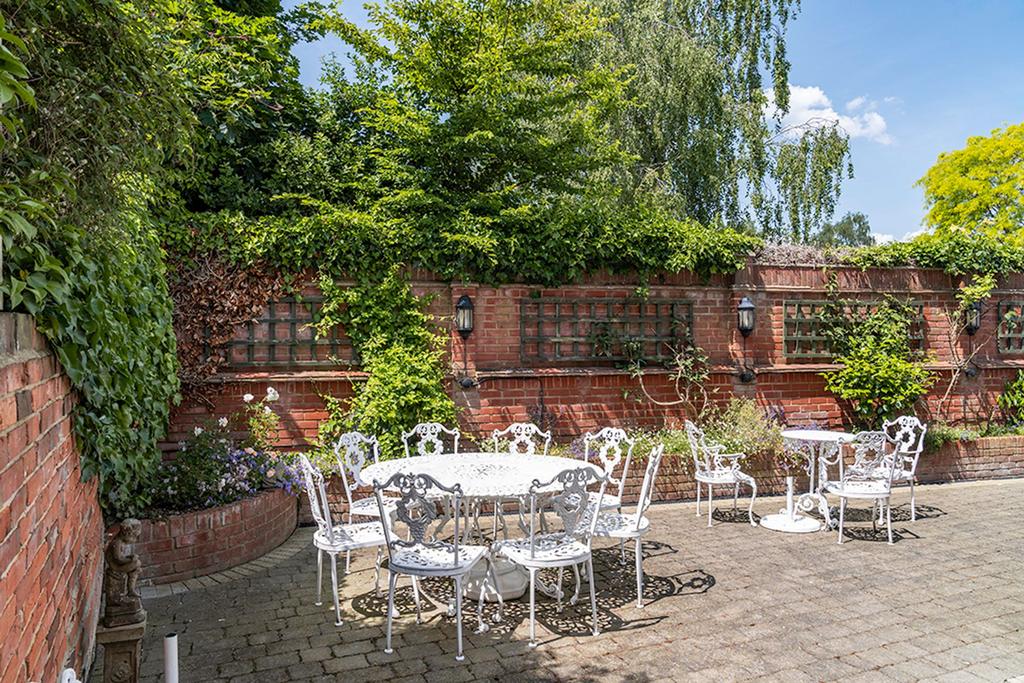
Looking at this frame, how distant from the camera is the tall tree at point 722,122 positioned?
492 inches

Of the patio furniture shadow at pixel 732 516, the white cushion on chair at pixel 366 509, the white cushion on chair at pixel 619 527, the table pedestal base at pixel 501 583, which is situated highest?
the white cushion on chair at pixel 366 509

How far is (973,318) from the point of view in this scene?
9.08 metres

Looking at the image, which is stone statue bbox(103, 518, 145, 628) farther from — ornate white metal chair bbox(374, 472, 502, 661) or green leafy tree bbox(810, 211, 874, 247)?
green leafy tree bbox(810, 211, 874, 247)

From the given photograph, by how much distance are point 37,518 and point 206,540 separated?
10.0 ft

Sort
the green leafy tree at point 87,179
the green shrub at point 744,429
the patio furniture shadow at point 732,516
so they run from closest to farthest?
the green leafy tree at point 87,179, the patio furniture shadow at point 732,516, the green shrub at point 744,429

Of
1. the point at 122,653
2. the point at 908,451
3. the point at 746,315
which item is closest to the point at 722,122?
the point at 746,315

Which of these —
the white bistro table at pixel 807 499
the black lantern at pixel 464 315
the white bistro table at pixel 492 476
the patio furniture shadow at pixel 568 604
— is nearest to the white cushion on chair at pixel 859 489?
the white bistro table at pixel 807 499

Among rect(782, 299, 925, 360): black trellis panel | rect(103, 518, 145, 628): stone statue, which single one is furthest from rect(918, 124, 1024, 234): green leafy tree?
rect(103, 518, 145, 628): stone statue

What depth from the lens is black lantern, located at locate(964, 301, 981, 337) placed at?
29.8 ft

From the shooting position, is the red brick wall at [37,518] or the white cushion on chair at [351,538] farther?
the white cushion on chair at [351,538]

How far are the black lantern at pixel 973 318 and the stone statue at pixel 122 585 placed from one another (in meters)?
10.3

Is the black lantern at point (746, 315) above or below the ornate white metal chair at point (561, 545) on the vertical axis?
above

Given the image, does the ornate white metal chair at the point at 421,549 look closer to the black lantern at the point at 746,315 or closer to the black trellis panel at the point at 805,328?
the black lantern at the point at 746,315

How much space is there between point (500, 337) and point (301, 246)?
7.94 feet
